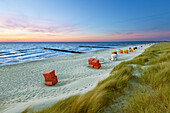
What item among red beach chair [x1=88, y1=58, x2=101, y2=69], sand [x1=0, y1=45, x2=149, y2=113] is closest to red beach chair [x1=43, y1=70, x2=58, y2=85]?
sand [x1=0, y1=45, x2=149, y2=113]

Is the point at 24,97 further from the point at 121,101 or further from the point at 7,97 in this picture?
the point at 121,101

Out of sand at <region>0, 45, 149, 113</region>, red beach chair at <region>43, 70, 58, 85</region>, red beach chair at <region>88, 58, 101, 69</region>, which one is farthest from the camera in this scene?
red beach chair at <region>88, 58, 101, 69</region>

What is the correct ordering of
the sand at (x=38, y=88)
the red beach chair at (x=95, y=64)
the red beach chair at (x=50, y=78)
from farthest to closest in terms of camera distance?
the red beach chair at (x=95, y=64) < the red beach chair at (x=50, y=78) < the sand at (x=38, y=88)

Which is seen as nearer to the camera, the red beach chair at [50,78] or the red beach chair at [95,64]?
the red beach chair at [50,78]

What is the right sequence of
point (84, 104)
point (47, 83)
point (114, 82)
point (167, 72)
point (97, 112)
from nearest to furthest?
point (97, 112) → point (84, 104) → point (114, 82) → point (167, 72) → point (47, 83)

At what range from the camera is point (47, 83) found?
213 inches

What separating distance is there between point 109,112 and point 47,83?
4760 millimetres

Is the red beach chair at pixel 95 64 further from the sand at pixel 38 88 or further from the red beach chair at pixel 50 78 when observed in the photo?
the red beach chair at pixel 50 78

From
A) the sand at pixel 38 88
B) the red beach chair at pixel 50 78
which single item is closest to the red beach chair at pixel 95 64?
the sand at pixel 38 88

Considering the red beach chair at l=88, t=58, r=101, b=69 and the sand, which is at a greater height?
the red beach chair at l=88, t=58, r=101, b=69

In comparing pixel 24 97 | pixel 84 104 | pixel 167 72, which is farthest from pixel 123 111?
pixel 24 97

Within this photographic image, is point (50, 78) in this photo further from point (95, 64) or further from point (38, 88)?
point (95, 64)

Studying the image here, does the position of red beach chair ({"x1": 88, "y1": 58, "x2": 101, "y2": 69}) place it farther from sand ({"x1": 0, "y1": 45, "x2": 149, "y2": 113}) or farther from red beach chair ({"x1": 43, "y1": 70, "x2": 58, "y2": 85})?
red beach chair ({"x1": 43, "y1": 70, "x2": 58, "y2": 85})

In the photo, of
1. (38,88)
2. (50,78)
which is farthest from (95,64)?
(38,88)
